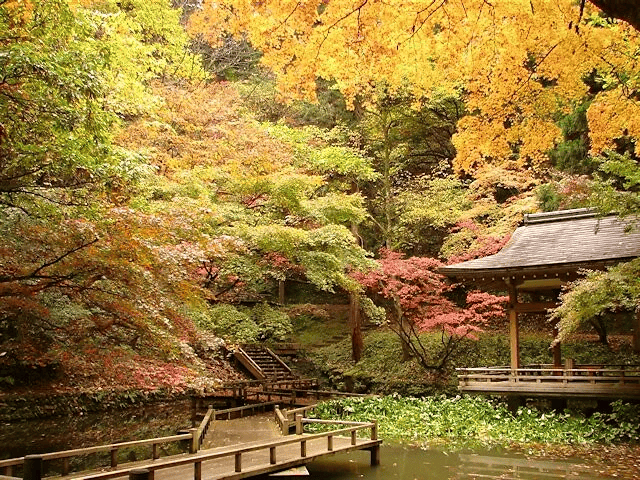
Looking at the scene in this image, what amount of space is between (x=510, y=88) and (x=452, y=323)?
1104 cm

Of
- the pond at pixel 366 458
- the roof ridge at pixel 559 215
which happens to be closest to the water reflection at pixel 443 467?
the pond at pixel 366 458

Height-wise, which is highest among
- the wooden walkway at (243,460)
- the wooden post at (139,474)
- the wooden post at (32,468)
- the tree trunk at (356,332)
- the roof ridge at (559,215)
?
the roof ridge at (559,215)

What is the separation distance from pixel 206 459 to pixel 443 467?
4.44 meters

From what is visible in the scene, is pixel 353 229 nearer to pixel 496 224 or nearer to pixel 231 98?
pixel 496 224

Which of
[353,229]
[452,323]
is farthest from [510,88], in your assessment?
[353,229]

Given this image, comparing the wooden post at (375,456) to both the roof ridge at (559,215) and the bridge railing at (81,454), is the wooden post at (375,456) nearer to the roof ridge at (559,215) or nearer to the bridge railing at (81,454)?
the bridge railing at (81,454)

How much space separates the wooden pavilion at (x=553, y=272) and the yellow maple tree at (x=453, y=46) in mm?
7116

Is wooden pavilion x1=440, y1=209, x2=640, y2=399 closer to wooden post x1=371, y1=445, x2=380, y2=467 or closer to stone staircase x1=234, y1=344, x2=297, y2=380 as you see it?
wooden post x1=371, y1=445, x2=380, y2=467

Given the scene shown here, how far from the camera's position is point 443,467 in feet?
33.5

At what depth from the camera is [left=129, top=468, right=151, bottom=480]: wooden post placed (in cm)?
706

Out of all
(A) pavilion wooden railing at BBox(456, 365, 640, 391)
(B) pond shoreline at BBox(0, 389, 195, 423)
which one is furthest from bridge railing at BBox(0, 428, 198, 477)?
(A) pavilion wooden railing at BBox(456, 365, 640, 391)

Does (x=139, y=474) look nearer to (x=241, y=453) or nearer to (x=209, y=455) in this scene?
(x=209, y=455)

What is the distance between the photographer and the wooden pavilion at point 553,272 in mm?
13367

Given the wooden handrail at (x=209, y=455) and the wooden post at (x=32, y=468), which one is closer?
the wooden post at (x=32, y=468)
